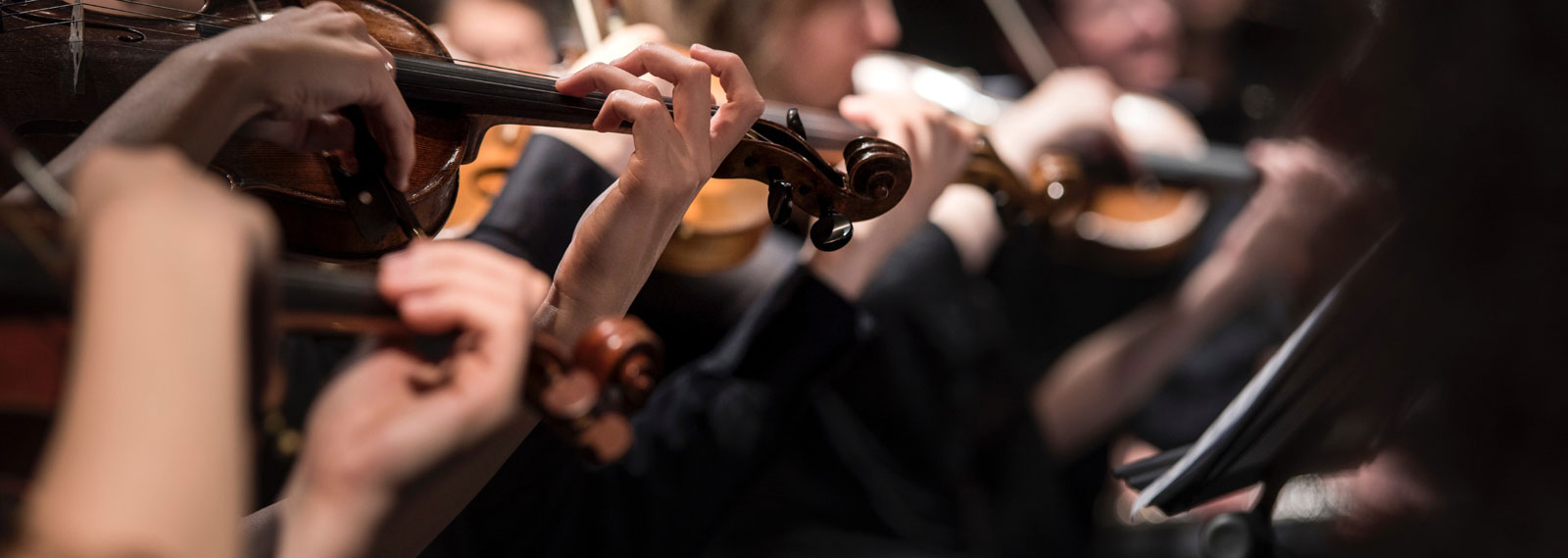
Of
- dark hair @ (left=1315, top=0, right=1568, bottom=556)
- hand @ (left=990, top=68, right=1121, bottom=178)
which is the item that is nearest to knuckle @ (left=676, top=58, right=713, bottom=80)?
dark hair @ (left=1315, top=0, right=1568, bottom=556)

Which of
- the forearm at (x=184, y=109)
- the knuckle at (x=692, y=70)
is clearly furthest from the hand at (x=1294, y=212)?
the forearm at (x=184, y=109)

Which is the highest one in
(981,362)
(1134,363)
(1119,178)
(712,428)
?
(712,428)

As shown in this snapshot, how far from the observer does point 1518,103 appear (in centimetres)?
81

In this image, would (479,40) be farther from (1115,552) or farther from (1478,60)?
(1115,552)

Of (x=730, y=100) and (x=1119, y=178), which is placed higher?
(x=730, y=100)

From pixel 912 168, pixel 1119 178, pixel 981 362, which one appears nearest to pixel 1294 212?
pixel 1119 178

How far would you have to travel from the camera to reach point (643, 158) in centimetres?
53

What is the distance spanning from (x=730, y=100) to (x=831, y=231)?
0.30 ft

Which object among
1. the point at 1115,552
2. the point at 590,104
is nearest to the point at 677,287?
the point at 590,104

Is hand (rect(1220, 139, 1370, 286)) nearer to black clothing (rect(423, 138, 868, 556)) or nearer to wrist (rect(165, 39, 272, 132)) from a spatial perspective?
black clothing (rect(423, 138, 868, 556))

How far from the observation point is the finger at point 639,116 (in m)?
0.52

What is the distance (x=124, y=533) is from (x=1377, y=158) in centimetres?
98

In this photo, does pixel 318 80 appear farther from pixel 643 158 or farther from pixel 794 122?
pixel 794 122

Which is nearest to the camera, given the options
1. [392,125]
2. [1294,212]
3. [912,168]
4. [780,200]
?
[392,125]
